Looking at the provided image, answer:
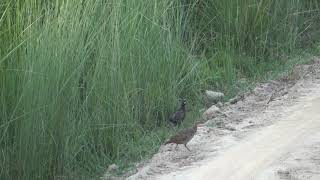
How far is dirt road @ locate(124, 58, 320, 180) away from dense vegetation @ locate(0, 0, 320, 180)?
1.46 feet

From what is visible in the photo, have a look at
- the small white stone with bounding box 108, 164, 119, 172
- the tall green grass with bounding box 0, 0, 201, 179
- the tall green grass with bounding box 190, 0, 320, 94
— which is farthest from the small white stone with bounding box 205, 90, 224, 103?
the small white stone with bounding box 108, 164, 119, 172

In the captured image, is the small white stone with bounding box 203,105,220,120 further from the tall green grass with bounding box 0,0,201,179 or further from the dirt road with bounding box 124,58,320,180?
the tall green grass with bounding box 0,0,201,179

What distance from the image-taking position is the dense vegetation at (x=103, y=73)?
5238mm

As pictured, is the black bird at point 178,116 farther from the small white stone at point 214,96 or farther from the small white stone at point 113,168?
the small white stone at point 113,168

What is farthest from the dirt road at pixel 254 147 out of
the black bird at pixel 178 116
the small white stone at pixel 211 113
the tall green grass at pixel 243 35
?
the tall green grass at pixel 243 35

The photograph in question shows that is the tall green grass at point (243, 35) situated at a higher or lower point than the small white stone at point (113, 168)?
higher

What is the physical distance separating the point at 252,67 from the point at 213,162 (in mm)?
3360

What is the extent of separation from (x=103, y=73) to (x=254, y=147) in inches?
60.0

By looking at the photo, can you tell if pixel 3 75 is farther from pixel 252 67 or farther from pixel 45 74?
pixel 252 67

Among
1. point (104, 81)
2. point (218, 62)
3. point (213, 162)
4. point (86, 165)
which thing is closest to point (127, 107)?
point (104, 81)

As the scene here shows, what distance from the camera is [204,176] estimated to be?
528 cm

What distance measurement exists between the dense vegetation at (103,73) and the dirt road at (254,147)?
0.45 meters

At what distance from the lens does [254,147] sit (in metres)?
5.87

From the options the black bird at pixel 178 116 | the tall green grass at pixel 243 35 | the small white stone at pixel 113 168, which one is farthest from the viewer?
the tall green grass at pixel 243 35
